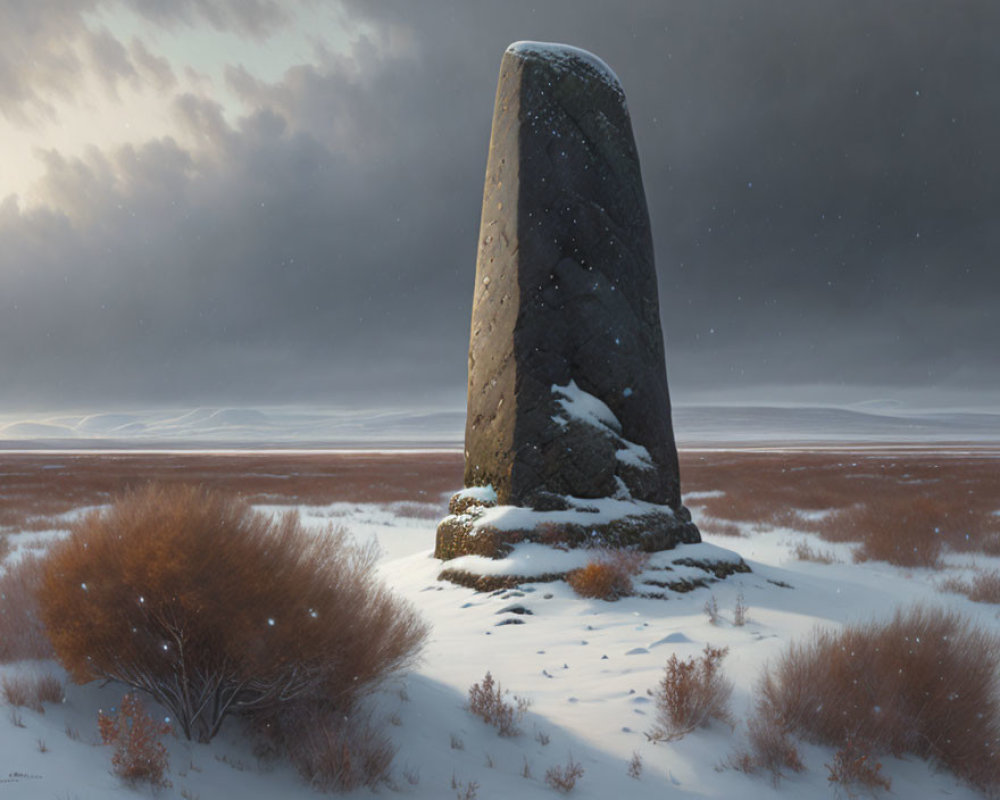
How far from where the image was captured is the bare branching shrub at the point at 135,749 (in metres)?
2.50

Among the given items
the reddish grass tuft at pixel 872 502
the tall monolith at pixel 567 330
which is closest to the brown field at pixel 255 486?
the tall monolith at pixel 567 330

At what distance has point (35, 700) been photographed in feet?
9.41

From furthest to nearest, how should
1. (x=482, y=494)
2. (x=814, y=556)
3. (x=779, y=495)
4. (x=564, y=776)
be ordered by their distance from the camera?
(x=779, y=495), (x=814, y=556), (x=482, y=494), (x=564, y=776)

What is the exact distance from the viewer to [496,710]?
12.8 feet

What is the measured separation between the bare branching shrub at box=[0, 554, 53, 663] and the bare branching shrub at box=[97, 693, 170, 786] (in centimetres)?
91

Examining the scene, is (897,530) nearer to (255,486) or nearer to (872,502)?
(872,502)

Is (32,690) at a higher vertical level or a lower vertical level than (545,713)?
higher

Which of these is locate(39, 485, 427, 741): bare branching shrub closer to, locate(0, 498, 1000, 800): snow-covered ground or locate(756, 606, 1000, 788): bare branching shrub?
locate(0, 498, 1000, 800): snow-covered ground

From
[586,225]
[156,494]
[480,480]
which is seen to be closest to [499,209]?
[586,225]

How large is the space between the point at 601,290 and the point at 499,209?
1.81 m

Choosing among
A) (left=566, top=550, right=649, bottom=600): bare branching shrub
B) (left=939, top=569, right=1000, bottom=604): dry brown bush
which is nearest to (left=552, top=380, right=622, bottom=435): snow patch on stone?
(left=566, top=550, right=649, bottom=600): bare branching shrub

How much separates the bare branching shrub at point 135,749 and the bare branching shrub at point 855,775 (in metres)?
3.23

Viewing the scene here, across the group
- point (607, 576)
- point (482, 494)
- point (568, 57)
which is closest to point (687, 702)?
point (607, 576)

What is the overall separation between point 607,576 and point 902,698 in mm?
3112
